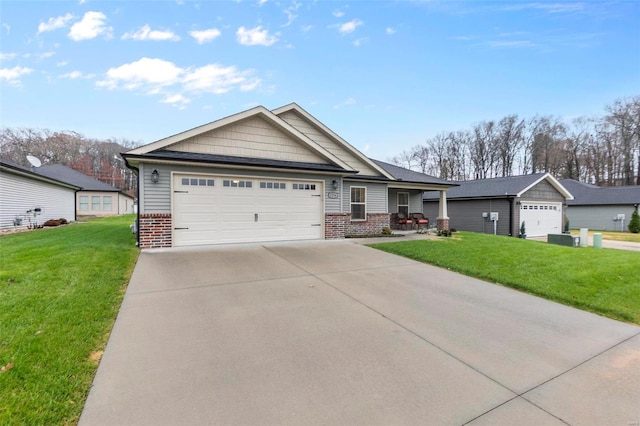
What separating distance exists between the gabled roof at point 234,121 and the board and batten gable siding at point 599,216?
1050 inches

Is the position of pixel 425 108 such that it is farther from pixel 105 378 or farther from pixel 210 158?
pixel 105 378

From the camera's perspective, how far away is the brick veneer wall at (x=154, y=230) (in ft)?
26.0

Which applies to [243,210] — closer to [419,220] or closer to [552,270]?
[552,270]

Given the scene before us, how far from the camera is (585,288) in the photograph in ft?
17.7

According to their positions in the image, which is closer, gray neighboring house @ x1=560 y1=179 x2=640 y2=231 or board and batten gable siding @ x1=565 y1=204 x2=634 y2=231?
gray neighboring house @ x1=560 y1=179 x2=640 y2=231

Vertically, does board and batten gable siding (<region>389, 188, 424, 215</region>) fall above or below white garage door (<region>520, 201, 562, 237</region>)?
above

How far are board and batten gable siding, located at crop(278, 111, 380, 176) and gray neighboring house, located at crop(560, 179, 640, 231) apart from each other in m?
24.3

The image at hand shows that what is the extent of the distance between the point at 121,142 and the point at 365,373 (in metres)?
59.7

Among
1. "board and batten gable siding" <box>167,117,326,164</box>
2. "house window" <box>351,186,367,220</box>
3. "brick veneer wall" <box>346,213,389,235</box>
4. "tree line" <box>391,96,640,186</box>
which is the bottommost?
"brick veneer wall" <box>346,213,389,235</box>

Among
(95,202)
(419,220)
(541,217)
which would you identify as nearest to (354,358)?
(419,220)

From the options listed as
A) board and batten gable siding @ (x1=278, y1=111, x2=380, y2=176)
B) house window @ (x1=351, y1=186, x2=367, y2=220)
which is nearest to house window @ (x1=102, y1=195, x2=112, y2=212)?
board and batten gable siding @ (x1=278, y1=111, x2=380, y2=176)

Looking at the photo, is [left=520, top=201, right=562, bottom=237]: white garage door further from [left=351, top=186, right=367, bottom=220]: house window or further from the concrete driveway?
the concrete driveway

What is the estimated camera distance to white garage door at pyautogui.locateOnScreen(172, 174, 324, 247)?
8.41m

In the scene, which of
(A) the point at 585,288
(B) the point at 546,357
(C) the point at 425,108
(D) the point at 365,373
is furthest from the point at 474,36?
(D) the point at 365,373
